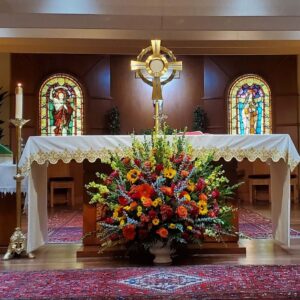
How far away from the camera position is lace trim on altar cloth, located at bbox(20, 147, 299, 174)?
129 inches

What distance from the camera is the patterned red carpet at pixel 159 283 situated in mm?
2229

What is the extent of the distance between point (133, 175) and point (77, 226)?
2630 millimetres

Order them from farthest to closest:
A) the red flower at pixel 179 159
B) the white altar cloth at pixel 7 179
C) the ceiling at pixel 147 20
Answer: the ceiling at pixel 147 20
the white altar cloth at pixel 7 179
the red flower at pixel 179 159

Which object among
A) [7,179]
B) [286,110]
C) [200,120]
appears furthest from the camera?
[286,110]

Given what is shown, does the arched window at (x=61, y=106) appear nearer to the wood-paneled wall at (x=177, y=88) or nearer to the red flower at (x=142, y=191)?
the wood-paneled wall at (x=177, y=88)

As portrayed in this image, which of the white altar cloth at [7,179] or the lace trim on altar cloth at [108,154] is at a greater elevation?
the lace trim on altar cloth at [108,154]

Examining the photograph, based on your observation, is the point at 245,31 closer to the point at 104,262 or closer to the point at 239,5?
the point at 239,5

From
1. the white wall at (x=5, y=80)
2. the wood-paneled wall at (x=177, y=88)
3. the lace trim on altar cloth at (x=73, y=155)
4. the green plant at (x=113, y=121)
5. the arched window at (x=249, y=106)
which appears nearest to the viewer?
the lace trim on altar cloth at (x=73, y=155)

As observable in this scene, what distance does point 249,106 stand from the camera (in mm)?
10219

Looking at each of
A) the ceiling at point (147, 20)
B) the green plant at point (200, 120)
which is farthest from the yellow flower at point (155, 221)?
the green plant at point (200, 120)

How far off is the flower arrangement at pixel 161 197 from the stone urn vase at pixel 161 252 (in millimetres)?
56

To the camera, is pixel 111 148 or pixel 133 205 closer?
pixel 133 205

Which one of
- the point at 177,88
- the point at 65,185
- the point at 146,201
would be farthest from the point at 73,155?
the point at 177,88

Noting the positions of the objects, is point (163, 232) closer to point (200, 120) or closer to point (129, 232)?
point (129, 232)
